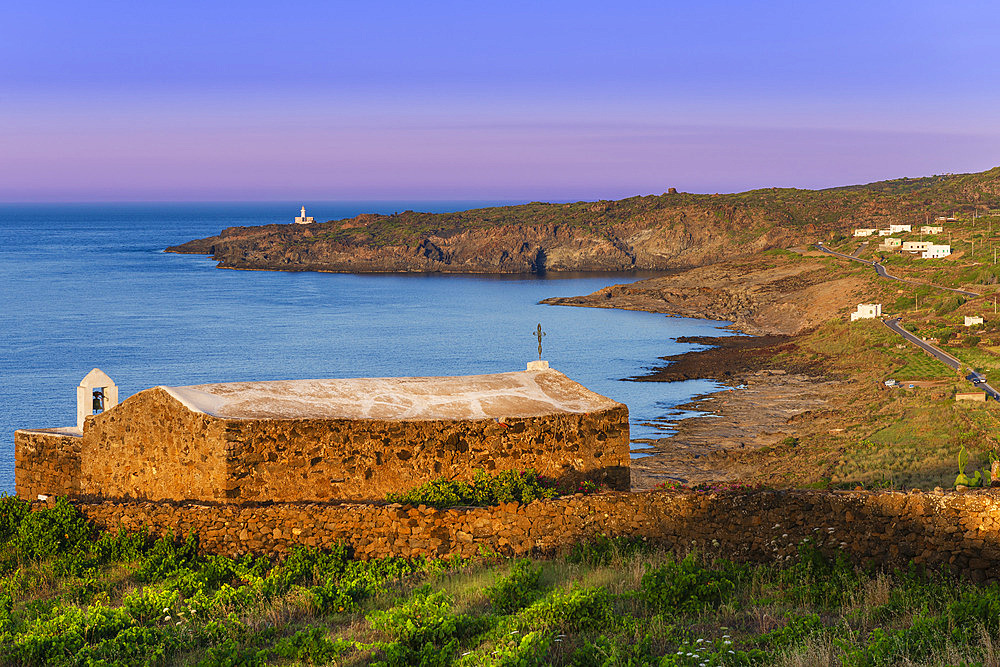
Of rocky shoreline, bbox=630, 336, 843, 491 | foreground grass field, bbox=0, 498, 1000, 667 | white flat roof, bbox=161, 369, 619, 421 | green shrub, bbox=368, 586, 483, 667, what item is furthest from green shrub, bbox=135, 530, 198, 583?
rocky shoreline, bbox=630, 336, 843, 491

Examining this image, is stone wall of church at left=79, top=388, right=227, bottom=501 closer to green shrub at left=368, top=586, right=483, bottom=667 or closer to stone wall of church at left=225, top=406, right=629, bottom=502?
stone wall of church at left=225, top=406, right=629, bottom=502

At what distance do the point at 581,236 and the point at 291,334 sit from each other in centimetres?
8995

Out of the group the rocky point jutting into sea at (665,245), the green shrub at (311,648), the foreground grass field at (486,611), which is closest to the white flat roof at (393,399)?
the foreground grass field at (486,611)

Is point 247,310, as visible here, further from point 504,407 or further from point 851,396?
point 504,407

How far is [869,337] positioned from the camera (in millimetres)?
62469

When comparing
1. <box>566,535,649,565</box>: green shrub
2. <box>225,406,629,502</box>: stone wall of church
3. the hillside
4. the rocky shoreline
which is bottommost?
the rocky shoreline

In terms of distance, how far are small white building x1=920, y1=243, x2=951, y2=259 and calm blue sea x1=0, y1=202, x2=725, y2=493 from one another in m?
25.6

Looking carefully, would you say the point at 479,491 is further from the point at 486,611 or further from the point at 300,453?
the point at 486,611

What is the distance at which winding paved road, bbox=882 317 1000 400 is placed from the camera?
142 ft

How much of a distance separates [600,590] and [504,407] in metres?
6.75

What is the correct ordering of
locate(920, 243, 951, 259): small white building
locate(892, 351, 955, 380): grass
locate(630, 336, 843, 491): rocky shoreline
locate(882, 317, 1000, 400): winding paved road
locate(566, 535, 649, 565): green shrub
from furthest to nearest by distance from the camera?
locate(920, 243, 951, 259): small white building → locate(892, 351, 955, 380): grass → locate(882, 317, 1000, 400): winding paved road → locate(630, 336, 843, 491): rocky shoreline → locate(566, 535, 649, 565): green shrub

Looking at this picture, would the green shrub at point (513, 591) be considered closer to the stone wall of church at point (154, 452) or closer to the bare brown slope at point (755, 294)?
the stone wall of church at point (154, 452)

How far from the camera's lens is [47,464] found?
16.2 metres

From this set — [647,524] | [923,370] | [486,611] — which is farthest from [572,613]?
[923,370]
